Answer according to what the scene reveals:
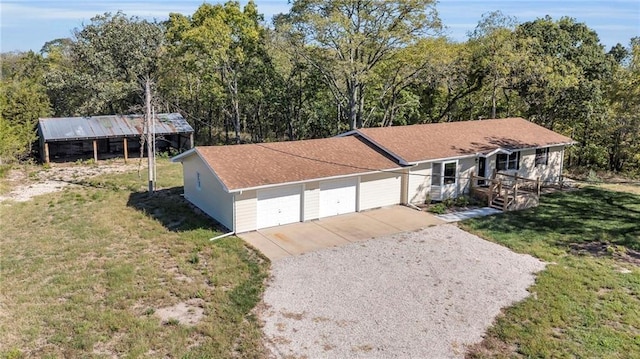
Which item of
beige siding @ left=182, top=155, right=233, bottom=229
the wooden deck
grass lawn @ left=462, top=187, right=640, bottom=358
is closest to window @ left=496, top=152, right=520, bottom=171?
the wooden deck

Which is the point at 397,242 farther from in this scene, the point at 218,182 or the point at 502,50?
the point at 502,50

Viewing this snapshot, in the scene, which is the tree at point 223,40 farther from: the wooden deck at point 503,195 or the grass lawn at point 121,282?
the wooden deck at point 503,195

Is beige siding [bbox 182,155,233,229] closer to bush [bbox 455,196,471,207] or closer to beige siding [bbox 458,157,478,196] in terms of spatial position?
bush [bbox 455,196,471,207]

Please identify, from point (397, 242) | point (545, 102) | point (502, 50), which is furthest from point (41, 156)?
point (545, 102)

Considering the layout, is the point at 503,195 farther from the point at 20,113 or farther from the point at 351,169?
the point at 20,113

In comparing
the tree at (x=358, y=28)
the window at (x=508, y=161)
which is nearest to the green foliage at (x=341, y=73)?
the tree at (x=358, y=28)
